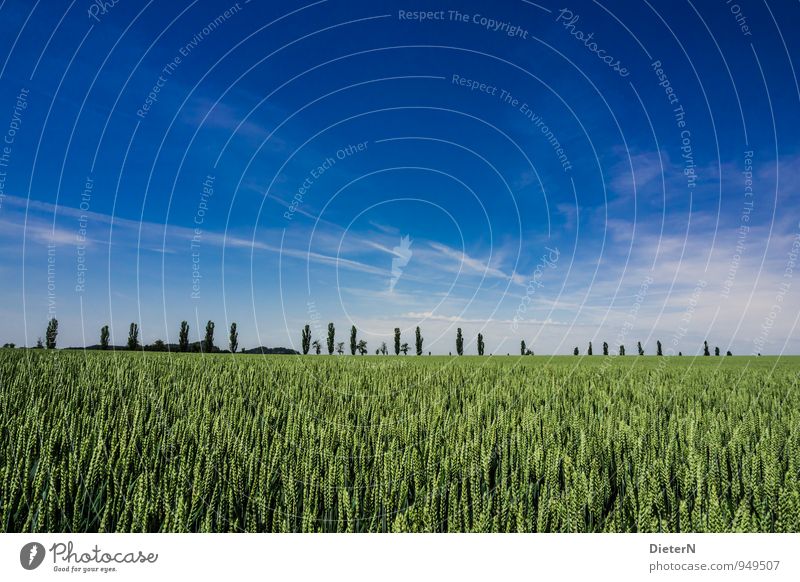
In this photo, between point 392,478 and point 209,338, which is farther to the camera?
point 209,338

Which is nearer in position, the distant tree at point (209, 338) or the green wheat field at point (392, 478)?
the green wheat field at point (392, 478)

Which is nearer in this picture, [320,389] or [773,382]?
[320,389]

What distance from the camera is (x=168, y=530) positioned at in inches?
89.0

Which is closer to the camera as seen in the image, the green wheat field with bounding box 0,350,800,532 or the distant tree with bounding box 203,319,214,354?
the green wheat field with bounding box 0,350,800,532

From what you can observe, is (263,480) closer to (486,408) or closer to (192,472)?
(192,472)

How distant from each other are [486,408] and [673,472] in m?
2.44
